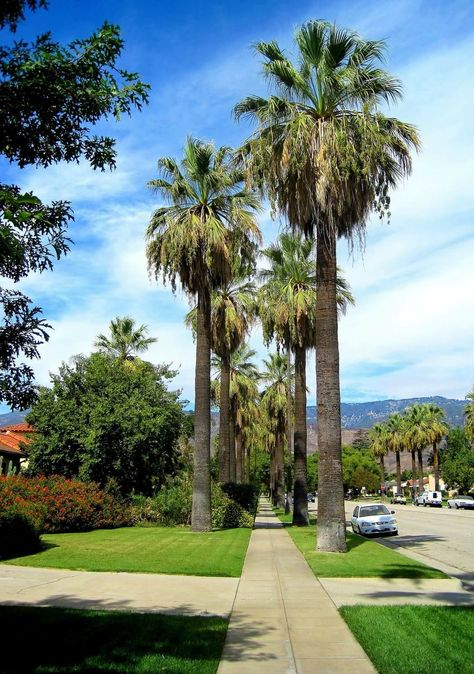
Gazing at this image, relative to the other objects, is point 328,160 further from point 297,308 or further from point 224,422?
point 224,422

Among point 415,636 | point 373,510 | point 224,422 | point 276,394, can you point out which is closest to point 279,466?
point 276,394

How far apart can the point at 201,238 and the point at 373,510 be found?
1450cm

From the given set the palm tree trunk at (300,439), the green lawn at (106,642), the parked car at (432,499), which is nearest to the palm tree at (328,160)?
the green lawn at (106,642)

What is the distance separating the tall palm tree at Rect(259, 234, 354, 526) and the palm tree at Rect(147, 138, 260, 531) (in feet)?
15.9

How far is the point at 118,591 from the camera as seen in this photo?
35.9 feet

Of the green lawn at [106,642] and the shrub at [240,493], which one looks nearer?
the green lawn at [106,642]

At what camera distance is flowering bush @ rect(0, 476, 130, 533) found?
20.5 m

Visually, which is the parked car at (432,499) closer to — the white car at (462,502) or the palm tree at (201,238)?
the white car at (462,502)

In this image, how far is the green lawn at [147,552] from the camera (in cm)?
1375

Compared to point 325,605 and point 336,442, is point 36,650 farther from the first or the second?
point 336,442

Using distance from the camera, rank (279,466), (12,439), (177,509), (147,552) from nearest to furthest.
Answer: (147,552) → (177,509) → (12,439) → (279,466)

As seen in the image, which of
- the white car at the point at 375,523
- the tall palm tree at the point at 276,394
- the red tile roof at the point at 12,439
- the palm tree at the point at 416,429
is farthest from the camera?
the palm tree at the point at 416,429

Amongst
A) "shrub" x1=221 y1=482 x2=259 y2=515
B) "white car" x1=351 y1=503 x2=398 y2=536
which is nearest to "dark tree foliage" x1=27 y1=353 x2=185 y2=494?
"shrub" x1=221 y1=482 x2=259 y2=515

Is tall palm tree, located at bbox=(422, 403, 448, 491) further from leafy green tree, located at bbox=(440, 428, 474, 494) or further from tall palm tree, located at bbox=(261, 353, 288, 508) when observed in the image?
tall palm tree, located at bbox=(261, 353, 288, 508)
